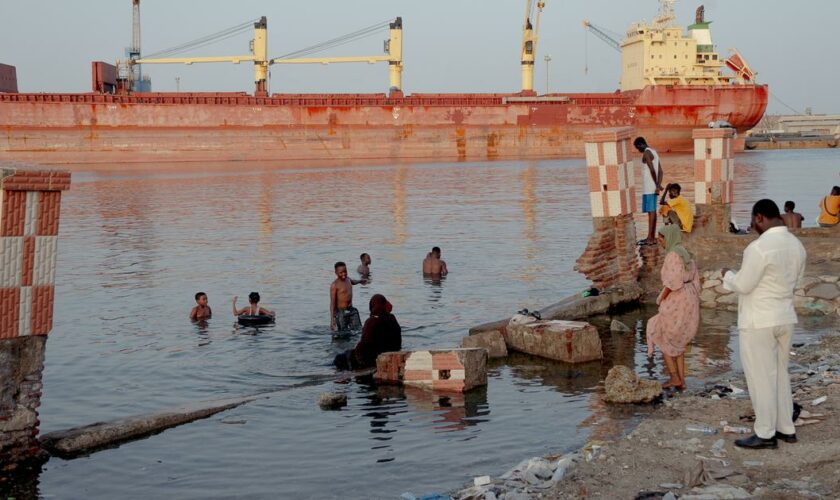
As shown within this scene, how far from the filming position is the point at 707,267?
13000 millimetres

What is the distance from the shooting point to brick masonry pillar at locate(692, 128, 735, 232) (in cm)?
1499

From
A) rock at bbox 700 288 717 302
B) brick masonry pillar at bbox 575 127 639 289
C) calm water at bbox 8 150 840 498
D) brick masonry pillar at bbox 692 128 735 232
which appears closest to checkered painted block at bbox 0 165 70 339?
calm water at bbox 8 150 840 498

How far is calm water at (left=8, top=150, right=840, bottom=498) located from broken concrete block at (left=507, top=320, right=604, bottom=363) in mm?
166

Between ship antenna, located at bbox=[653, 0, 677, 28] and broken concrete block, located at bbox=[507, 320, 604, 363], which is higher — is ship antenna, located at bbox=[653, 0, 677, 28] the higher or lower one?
the higher one

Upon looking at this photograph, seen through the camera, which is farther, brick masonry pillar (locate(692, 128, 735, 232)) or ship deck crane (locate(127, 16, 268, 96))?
ship deck crane (locate(127, 16, 268, 96))

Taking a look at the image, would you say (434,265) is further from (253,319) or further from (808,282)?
(808,282)

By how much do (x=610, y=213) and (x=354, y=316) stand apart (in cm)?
395

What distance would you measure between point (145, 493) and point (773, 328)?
4.55 metres

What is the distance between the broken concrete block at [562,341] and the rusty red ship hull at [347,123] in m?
54.3

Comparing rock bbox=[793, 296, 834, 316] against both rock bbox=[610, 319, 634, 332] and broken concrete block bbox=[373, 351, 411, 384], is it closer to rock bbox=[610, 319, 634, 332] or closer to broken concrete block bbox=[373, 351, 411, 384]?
rock bbox=[610, 319, 634, 332]

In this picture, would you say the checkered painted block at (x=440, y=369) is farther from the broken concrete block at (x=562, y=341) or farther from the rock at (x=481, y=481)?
the rock at (x=481, y=481)

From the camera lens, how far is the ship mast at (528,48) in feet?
253

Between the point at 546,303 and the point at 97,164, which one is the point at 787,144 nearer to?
the point at 97,164

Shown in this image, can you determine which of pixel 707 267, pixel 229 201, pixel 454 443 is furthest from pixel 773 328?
pixel 229 201
